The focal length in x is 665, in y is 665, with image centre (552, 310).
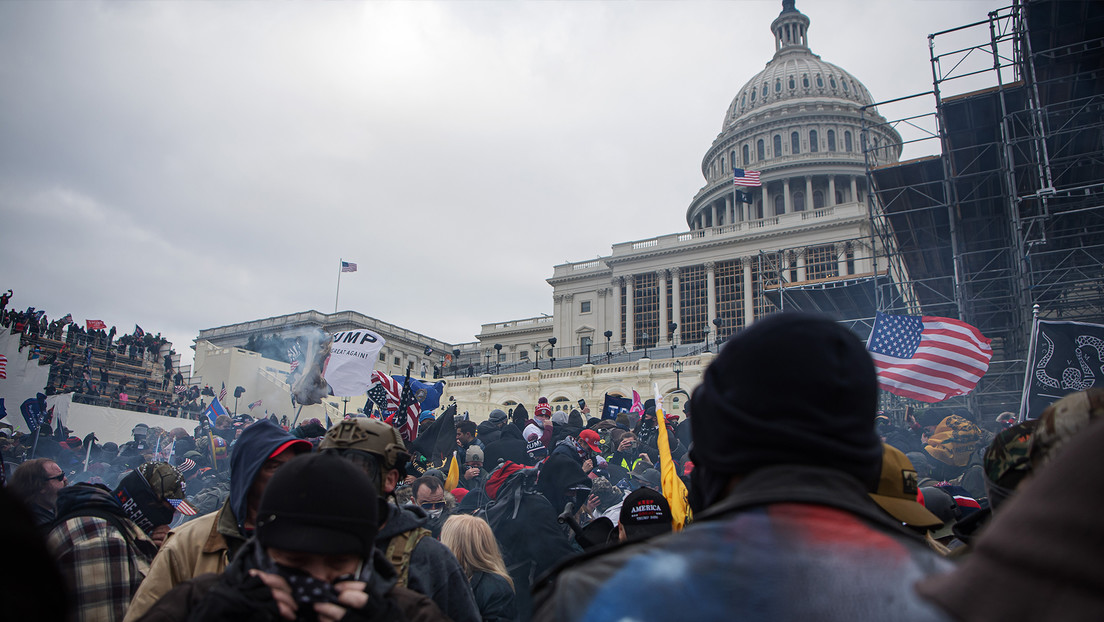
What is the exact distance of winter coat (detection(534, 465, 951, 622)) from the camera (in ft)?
3.80

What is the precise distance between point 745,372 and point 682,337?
56.4 m

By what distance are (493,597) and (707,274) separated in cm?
5489

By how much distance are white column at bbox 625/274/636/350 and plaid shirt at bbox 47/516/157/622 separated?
2194 inches

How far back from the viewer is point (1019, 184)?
68.9 feet

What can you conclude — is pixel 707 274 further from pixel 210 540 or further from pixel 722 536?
pixel 722 536

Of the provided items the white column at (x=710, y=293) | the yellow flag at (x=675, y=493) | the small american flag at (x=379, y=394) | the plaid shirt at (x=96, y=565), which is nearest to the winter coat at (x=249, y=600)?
the plaid shirt at (x=96, y=565)

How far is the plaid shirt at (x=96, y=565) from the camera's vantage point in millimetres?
3100

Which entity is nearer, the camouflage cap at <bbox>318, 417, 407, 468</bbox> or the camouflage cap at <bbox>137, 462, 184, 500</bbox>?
the camouflage cap at <bbox>318, 417, 407, 468</bbox>

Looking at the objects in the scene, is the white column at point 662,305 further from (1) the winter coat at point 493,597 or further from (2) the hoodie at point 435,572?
(2) the hoodie at point 435,572

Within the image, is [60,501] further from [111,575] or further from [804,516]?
[804,516]

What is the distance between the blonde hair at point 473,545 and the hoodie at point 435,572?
95 cm

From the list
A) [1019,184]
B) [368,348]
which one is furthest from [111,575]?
[1019,184]

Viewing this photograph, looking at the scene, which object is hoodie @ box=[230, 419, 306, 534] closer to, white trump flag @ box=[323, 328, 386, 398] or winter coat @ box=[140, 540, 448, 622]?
winter coat @ box=[140, 540, 448, 622]

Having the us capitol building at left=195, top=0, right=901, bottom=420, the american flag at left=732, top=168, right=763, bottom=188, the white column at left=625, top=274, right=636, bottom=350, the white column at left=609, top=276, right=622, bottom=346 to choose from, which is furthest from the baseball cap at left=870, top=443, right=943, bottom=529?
the white column at left=609, top=276, right=622, bottom=346
